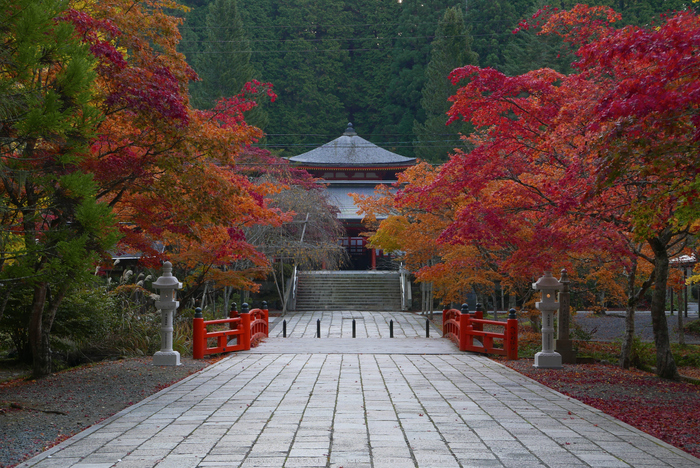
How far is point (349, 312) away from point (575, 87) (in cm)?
1502

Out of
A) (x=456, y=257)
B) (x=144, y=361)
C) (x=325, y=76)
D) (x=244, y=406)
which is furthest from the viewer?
(x=325, y=76)

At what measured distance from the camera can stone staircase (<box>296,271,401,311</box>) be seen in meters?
24.1

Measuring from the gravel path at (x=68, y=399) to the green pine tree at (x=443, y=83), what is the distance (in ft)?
99.1

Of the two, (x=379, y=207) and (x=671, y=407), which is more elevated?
(x=379, y=207)

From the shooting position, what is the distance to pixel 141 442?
16.1 feet

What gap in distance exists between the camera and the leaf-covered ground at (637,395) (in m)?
5.50

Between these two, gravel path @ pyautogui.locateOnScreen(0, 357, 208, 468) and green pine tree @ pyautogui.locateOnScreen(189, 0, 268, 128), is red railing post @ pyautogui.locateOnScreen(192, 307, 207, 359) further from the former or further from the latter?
green pine tree @ pyautogui.locateOnScreen(189, 0, 268, 128)

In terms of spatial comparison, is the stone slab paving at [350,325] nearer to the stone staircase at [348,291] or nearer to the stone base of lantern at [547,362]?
the stone staircase at [348,291]

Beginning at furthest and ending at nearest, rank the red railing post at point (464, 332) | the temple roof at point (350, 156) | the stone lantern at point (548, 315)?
the temple roof at point (350, 156), the red railing post at point (464, 332), the stone lantern at point (548, 315)

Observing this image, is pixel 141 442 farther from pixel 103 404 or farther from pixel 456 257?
pixel 456 257

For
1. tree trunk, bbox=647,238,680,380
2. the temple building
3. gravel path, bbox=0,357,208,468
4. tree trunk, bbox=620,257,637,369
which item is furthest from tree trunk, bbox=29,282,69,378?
the temple building

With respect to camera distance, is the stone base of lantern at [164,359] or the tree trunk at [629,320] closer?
the stone base of lantern at [164,359]

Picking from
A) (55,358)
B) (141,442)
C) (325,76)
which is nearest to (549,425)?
(141,442)

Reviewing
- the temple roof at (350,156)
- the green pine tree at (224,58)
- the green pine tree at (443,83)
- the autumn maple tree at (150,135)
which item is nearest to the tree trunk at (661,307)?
the autumn maple tree at (150,135)
